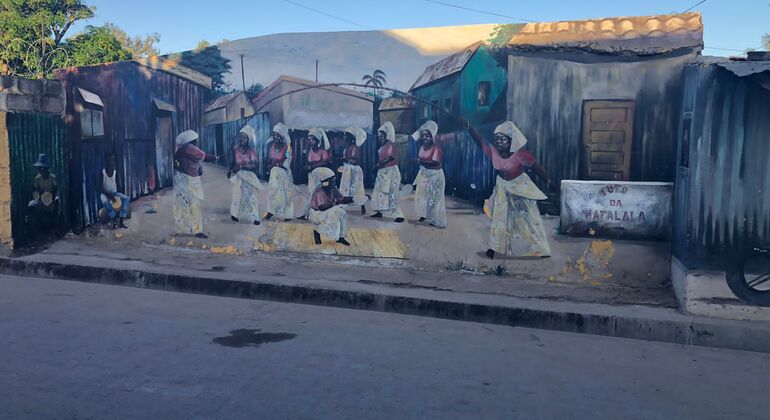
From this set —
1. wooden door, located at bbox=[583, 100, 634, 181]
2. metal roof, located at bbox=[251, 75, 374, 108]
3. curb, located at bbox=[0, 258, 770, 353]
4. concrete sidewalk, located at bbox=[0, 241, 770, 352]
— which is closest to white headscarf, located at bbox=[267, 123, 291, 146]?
metal roof, located at bbox=[251, 75, 374, 108]

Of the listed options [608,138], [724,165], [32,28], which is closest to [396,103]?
[608,138]

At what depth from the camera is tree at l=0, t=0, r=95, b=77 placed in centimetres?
1838

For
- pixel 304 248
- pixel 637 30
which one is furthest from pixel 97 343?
pixel 637 30

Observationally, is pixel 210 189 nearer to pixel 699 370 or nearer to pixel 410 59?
pixel 410 59

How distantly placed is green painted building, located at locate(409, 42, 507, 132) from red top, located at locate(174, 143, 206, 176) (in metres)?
2.88

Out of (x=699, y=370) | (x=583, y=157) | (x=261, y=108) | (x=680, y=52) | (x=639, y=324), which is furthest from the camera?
(x=261, y=108)

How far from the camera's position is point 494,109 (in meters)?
6.88

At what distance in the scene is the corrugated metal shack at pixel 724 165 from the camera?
5.54 metres

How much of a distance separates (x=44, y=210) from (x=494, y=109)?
5884mm

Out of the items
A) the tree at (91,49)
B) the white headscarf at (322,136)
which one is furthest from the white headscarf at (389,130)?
the tree at (91,49)

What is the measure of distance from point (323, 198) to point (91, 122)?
134 inches

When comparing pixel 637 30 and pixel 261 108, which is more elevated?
pixel 637 30

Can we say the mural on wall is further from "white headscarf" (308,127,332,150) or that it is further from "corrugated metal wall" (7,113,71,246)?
"corrugated metal wall" (7,113,71,246)

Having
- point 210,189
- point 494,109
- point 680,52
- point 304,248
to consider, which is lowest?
point 304,248
